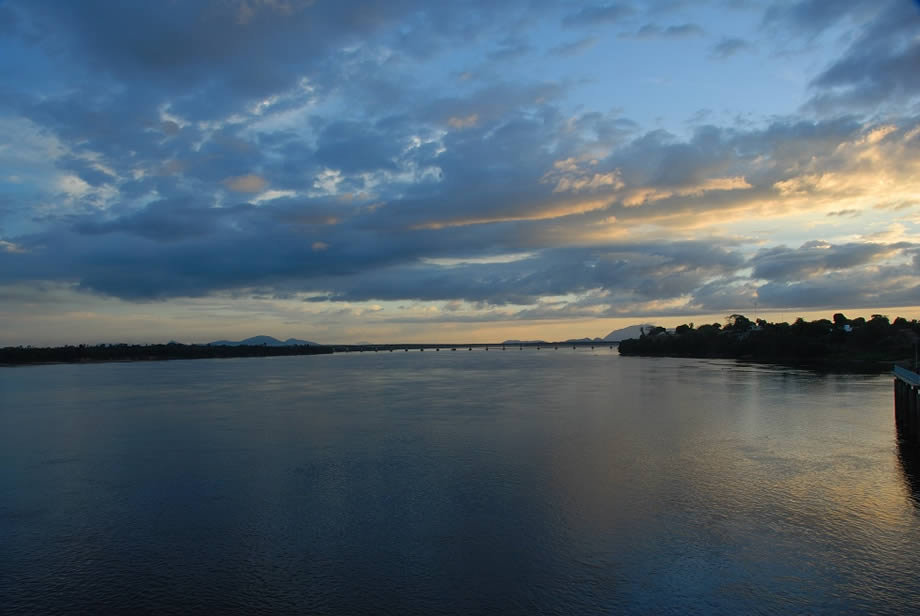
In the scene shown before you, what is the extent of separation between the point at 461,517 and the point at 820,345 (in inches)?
4405

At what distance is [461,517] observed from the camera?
49.9 feet

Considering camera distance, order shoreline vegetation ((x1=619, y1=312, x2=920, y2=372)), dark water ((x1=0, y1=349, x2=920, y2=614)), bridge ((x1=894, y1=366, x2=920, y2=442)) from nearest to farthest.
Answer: dark water ((x1=0, y1=349, x2=920, y2=614))
bridge ((x1=894, y1=366, x2=920, y2=442))
shoreline vegetation ((x1=619, y1=312, x2=920, y2=372))

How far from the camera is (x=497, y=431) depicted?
2845cm

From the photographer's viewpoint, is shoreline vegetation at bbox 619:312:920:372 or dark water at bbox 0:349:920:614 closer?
dark water at bbox 0:349:920:614

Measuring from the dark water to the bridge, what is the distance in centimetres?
106

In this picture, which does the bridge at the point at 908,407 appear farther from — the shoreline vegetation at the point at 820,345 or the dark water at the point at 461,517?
the shoreline vegetation at the point at 820,345

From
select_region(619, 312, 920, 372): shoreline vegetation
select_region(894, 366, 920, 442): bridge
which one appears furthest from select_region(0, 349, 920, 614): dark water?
select_region(619, 312, 920, 372): shoreline vegetation

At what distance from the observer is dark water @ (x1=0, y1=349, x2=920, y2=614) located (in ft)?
36.3

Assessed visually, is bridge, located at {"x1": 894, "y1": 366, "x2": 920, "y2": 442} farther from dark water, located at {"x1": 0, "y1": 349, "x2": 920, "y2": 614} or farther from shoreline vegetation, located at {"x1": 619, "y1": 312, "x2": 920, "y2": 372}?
shoreline vegetation, located at {"x1": 619, "y1": 312, "x2": 920, "y2": 372}

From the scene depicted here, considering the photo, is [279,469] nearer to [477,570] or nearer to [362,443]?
[362,443]

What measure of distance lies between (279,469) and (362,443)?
5322mm

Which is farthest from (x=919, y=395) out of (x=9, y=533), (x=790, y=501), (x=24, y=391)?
(x=24, y=391)

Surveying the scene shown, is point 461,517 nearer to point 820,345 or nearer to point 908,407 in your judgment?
point 908,407

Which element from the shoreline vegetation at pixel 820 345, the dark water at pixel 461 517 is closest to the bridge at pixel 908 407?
the dark water at pixel 461 517
